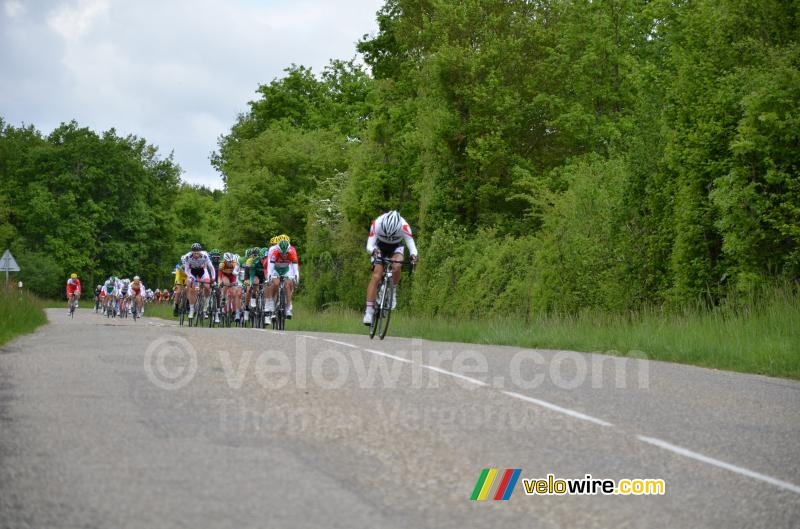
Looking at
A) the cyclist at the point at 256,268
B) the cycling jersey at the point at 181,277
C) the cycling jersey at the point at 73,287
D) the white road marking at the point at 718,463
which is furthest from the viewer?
the cycling jersey at the point at 73,287

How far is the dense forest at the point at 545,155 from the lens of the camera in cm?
1998

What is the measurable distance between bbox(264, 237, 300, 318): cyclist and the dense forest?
24.3 ft

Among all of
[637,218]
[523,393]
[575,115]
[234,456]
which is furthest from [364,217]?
[234,456]

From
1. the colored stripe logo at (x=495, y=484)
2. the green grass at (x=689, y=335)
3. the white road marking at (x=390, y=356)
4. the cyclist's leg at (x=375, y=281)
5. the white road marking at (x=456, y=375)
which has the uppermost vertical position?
the cyclist's leg at (x=375, y=281)

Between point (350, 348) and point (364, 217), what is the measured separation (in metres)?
33.3

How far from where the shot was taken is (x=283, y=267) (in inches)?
910

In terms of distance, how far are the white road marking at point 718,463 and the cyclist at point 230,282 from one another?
69.7 ft

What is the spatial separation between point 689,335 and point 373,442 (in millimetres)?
9805

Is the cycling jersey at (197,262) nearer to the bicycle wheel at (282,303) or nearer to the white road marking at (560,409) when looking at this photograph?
the bicycle wheel at (282,303)

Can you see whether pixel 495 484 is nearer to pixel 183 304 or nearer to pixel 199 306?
pixel 199 306

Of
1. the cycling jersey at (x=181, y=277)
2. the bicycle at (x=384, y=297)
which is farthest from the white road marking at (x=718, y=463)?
the cycling jersey at (x=181, y=277)

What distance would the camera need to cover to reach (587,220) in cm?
2769

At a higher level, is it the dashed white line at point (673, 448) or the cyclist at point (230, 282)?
the cyclist at point (230, 282)

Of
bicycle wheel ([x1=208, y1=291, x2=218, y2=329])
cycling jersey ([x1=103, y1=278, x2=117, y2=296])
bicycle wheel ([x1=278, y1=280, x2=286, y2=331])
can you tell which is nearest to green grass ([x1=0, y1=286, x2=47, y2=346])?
bicycle wheel ([x1=208, y1=291, x2=218, y2=329])
